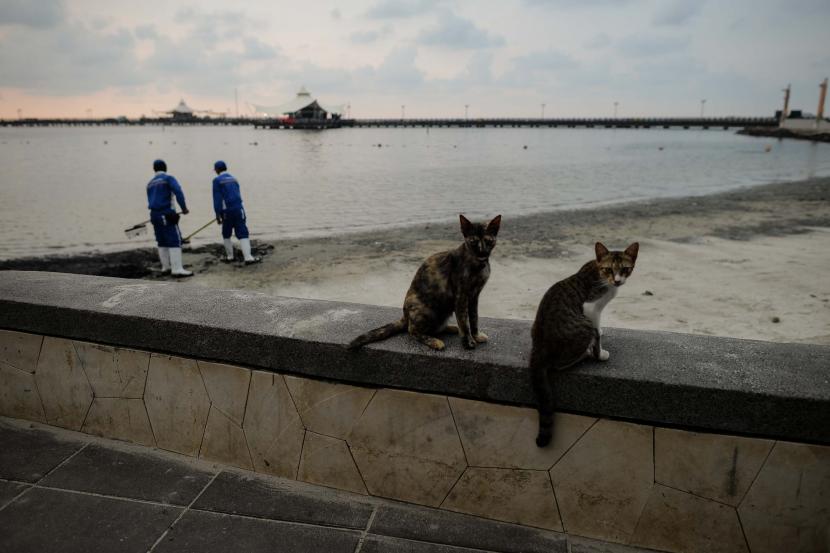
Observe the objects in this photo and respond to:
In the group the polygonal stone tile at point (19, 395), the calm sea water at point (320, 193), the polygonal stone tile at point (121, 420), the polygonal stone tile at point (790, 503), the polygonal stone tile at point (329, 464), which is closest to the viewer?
the polygonal stone tile at point (790, 503)

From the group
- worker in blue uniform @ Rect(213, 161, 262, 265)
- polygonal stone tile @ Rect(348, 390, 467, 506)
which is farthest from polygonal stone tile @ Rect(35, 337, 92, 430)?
worker in blue uniform @ Rect(213, 161, 262, 265)

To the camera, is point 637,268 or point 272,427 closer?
point 272,427

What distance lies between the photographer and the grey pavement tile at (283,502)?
272 centimetres

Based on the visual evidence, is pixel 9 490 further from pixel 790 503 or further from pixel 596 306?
pixel 790 503

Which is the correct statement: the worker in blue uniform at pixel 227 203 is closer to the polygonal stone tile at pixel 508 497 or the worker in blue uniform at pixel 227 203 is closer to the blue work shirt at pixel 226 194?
the blue work shirt at pixel 226 194

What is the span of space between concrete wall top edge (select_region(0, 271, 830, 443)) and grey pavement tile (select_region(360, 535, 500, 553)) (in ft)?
2.39

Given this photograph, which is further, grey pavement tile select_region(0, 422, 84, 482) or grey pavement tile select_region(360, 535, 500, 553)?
grey pavement tile select_region(0, 422, 84, 482)

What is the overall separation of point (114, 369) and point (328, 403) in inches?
55.9

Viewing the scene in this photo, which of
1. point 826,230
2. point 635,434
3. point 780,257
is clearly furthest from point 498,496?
point 826,230

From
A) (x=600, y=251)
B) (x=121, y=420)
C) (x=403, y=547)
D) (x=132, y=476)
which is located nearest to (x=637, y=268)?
(x=600, y=251)

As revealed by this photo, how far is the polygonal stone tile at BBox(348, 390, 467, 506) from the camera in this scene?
2641mm

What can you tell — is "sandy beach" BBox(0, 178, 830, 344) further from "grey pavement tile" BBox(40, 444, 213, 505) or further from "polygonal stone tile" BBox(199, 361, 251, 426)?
"polygonal stone tile" BBox(199, 361, 251, 426)

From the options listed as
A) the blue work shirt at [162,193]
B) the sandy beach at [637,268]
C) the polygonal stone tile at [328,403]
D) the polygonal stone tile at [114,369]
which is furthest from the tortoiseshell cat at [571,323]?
the blue work shirt at [162,193]

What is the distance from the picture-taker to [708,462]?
2279 mm
